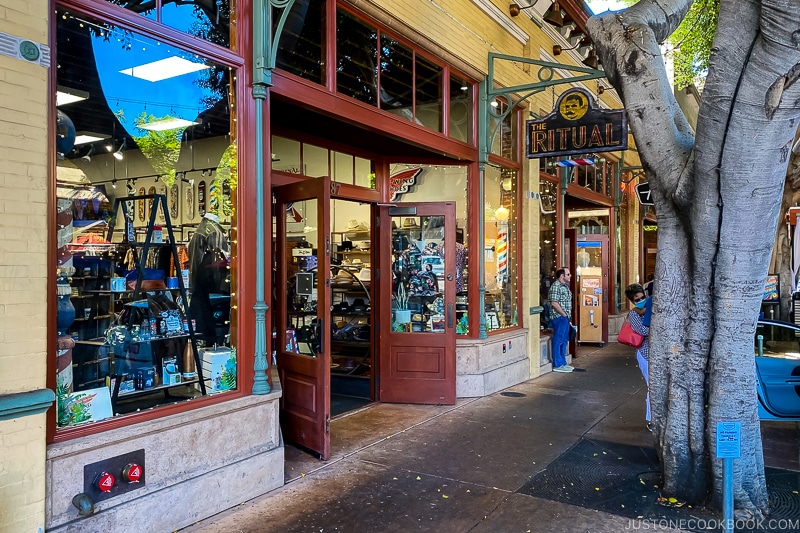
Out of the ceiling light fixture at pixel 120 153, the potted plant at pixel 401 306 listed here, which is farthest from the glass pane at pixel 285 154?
the ceiling light fixture at pixel 120 153

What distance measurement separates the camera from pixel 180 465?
4.24m

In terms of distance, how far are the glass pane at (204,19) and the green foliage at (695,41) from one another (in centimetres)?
913

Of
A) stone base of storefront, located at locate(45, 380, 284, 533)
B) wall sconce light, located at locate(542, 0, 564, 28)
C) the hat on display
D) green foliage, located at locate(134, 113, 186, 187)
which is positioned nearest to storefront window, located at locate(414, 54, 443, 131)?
green foliage, located at locate(134, 113, 186, 187)

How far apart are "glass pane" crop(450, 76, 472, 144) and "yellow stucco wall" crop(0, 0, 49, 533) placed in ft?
18.5

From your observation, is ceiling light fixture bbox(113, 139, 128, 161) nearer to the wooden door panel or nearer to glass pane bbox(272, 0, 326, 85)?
glass pane bbox(272, 0, 326, 85)

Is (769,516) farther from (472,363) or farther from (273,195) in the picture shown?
(273,195)

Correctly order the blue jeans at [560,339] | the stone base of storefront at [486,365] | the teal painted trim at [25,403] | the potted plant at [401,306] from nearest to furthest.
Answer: the teal painted trim at [25,403] → the potted plant at [401,306] → the stone base of storefront at [486,365] → the blue jeans at [560,339]

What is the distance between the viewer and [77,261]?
405cm

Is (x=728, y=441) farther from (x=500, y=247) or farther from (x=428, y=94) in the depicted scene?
(x=500, y=247)

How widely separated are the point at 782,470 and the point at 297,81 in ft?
18.3

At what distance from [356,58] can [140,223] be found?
3.16m

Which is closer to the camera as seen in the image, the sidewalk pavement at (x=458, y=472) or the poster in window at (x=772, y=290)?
the sidewalk pavement at (x=458, y=472)

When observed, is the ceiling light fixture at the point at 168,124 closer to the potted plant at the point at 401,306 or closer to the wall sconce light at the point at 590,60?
the potted plant at the point at 401,306

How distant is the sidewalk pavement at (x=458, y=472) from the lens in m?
4.31
